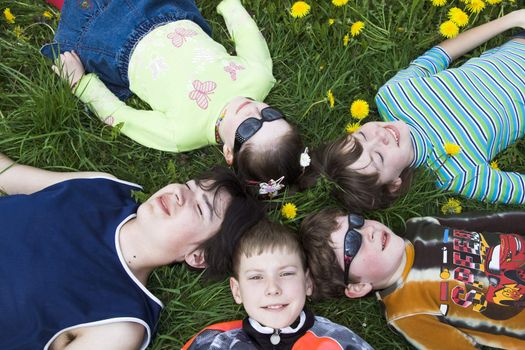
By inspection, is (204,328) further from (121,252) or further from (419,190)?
(419,190)

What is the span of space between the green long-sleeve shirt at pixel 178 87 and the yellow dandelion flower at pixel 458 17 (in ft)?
3.85

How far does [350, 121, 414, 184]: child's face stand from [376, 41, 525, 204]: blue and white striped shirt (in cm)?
15

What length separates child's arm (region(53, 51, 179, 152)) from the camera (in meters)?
2.89

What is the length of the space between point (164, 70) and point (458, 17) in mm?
1800

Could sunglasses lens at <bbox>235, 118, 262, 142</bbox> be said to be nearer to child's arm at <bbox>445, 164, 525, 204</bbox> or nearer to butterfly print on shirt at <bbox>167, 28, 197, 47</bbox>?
butterfly print on shirt at <bbox>167, 28, 197, 47</bbox>

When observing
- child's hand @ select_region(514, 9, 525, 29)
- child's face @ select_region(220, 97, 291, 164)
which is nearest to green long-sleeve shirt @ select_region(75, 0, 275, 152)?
child's face @ select_region(220, 97, 291, 164)

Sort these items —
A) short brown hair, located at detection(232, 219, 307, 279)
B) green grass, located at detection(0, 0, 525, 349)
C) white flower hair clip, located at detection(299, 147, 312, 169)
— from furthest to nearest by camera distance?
green grass, located at detection(0, 0, 525, 349)
white flower hair clip, located at detection(299, 147, 312, 169)
short brown hair, located at detection(232, 219, 307, 279)

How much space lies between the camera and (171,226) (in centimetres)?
240

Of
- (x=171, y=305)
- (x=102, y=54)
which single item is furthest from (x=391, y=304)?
(x=102, y=54)

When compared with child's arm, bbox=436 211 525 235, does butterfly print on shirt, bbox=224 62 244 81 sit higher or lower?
higher

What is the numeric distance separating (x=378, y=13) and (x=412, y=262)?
1633mm

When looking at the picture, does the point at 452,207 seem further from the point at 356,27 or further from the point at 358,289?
the point at 356,27

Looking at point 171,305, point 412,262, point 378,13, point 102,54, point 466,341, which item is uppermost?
point 378,13

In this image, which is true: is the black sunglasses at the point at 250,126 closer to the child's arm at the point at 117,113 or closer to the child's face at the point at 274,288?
the child's arm at the point at 117,113
